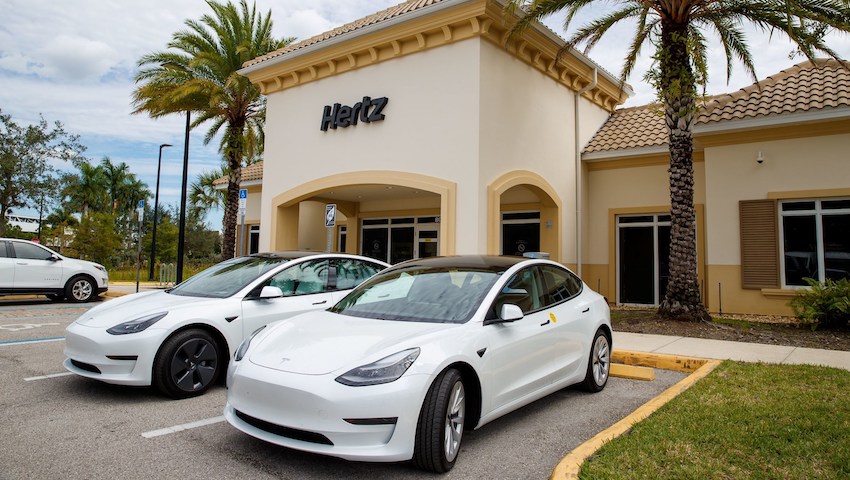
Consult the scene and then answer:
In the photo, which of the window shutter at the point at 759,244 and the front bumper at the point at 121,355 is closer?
the front bumper at the point at 121,355

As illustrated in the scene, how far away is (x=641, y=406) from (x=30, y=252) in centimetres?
1465

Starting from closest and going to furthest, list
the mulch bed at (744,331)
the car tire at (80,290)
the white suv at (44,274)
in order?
the mulch bed at (744,331) < the white suv at (44,274) < the car tire at (80,290)

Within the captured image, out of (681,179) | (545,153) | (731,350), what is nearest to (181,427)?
(731,350)

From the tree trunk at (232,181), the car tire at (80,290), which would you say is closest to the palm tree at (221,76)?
the tree trunk at (232,181)

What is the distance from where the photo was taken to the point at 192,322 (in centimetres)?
550

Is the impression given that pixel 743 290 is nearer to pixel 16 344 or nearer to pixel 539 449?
pixel 539 449

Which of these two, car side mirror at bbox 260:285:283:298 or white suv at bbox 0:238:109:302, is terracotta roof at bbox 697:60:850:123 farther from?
white suv at bbox 0:238:109:302

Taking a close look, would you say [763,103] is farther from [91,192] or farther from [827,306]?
[91,192]

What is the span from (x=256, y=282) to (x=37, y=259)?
10.8 metres

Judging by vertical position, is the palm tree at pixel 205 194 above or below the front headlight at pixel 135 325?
above

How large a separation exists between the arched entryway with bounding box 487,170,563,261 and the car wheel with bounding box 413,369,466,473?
7776 mm

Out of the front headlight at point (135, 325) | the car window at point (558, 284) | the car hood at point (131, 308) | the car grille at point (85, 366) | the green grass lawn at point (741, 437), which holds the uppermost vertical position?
the car window at point (558, 284)

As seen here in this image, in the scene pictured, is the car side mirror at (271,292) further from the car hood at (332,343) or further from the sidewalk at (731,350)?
the sidewalk at (731,350)

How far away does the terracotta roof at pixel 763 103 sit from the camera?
1202 centimetres
